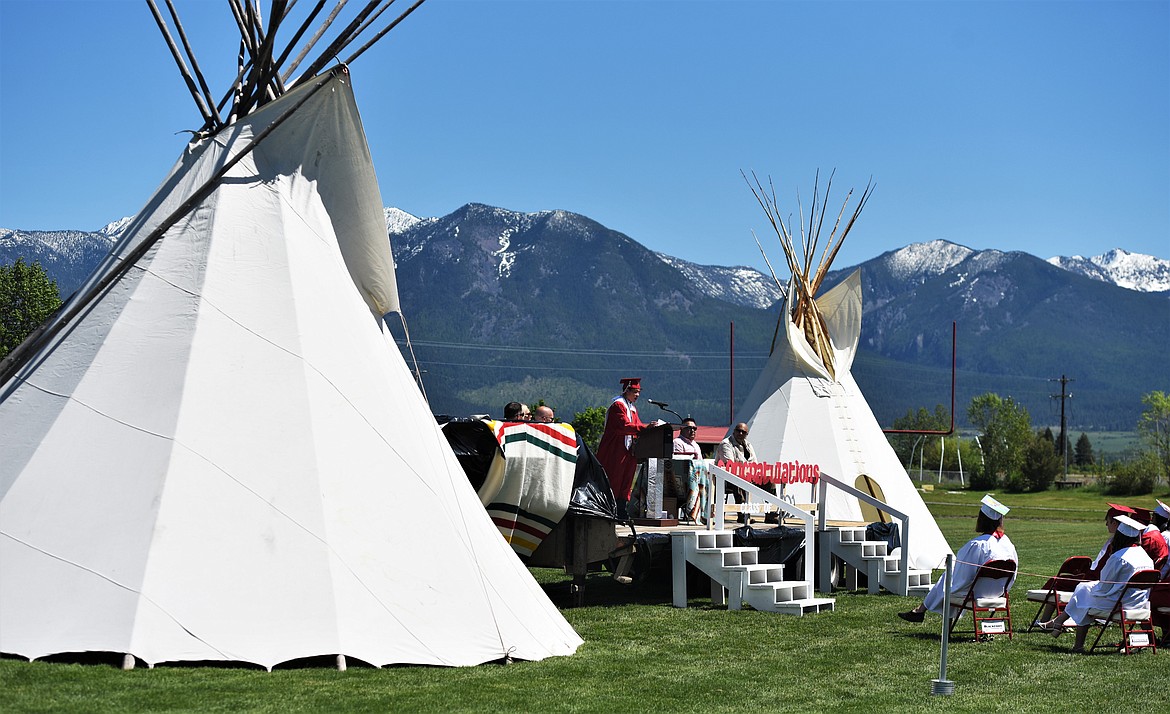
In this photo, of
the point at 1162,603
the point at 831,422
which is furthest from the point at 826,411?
the point at 1162,603

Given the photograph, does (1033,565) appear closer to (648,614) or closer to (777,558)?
(777,558)

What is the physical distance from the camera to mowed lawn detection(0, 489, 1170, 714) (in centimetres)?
678

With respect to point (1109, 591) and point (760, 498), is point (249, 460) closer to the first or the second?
point (760, 498)

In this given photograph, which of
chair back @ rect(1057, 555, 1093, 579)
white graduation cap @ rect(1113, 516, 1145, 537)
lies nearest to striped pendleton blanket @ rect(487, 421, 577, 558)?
white graduation cap @ rect(1113, 516, 1145, 537)

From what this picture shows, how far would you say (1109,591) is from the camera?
10562 mm

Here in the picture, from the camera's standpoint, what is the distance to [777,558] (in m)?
14.2

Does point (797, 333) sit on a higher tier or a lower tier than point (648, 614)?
higher

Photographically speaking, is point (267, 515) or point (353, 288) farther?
point (353, 288)

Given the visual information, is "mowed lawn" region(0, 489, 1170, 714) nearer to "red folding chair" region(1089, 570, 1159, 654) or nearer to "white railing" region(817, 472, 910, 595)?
"red folding chair" region(1089, 570, 1159, 654)

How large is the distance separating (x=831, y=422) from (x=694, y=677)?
11.9 metres

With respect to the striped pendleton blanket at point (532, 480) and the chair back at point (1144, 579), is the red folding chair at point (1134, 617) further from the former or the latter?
the striped pendleton blanket at point (532, 480)

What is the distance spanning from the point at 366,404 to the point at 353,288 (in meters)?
1.14

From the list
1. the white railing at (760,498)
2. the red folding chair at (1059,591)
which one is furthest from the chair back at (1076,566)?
the white railing at (760,498)

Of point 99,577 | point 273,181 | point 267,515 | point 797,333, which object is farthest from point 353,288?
point 797,333
